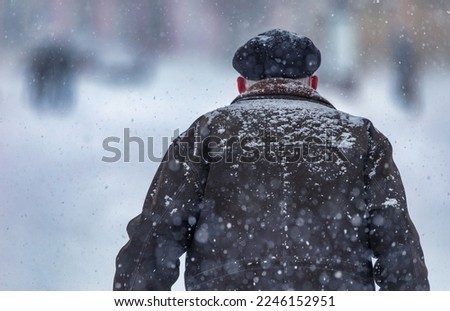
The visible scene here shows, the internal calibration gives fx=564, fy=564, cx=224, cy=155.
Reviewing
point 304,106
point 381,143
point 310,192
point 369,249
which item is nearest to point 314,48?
point 304,106

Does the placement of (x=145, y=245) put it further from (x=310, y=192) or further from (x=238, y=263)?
(x=310, y=192)

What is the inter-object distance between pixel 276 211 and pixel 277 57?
72 cm

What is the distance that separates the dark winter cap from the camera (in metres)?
2.35

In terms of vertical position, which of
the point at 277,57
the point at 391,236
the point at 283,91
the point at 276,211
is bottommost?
the point at 391,236

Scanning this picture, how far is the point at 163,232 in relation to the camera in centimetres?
205

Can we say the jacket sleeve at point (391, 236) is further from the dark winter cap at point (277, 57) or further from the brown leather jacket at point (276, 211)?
the dark winter cap at point (277, 57)

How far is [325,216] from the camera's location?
6.54 feet

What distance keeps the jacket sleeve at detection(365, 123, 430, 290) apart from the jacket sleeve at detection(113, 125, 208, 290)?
651 millimetres

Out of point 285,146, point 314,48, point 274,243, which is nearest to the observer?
point 274,243

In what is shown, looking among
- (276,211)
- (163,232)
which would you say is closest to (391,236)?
(276,211)

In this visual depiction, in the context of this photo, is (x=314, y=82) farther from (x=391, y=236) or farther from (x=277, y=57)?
(x=391, y=236)

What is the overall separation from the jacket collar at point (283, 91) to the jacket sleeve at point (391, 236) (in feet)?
1.22

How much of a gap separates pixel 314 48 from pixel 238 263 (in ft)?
3.35

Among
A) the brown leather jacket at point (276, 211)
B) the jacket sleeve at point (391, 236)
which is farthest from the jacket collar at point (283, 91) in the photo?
the jacket sleeve at point (391, 236)
